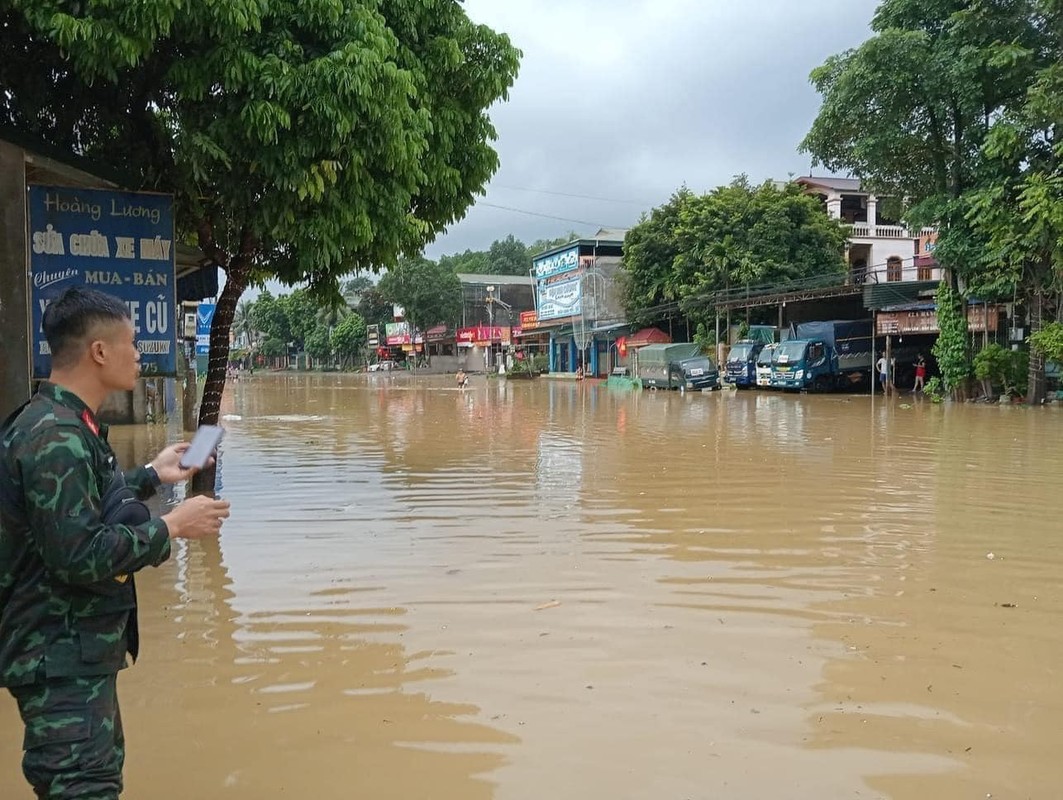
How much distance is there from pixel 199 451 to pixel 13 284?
494cm

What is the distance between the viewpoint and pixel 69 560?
2.00m

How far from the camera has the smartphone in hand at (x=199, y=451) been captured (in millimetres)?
2340

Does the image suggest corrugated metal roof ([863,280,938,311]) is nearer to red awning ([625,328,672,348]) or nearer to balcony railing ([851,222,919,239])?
balcony railing ([851,222,919,239])

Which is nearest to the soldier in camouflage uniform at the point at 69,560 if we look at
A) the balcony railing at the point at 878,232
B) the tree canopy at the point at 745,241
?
the tree canopy at the point at 745,241

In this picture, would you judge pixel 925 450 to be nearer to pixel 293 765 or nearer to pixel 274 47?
pixel 274 47

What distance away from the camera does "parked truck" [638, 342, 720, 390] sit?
35062mm

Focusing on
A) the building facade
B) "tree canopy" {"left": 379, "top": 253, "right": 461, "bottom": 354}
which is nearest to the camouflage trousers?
the building facade

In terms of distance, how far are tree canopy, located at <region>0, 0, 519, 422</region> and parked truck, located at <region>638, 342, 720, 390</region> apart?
27.1 meters

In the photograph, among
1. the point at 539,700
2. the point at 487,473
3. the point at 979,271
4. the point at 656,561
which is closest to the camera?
the point at 539,700

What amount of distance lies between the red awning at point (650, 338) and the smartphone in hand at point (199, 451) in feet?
134

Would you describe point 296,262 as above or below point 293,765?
above

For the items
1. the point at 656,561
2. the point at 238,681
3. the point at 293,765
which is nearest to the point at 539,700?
the point at 293,765

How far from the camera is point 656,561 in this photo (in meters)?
6.17

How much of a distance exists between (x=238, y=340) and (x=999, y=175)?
4640 inches
